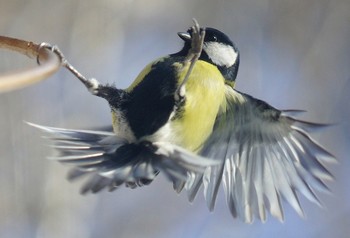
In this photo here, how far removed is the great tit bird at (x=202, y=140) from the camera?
3.60 ft

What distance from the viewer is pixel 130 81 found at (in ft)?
6.63

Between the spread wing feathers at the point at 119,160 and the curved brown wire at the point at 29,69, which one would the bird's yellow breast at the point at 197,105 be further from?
the curved brown wire at the point at 29,69

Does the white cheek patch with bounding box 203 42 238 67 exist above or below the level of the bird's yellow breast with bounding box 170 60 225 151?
above

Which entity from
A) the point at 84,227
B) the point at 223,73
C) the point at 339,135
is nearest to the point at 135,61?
the point at 84,227

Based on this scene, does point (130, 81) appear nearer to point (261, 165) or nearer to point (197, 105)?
point (261, 165)

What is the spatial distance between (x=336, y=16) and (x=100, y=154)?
1404 mm

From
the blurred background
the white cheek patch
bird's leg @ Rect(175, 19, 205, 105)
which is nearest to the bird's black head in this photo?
the white cheek patch

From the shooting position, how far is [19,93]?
198 centimetres

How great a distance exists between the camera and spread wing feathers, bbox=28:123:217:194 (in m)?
1.03

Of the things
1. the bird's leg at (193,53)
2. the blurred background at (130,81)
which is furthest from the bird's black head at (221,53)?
the blurred background at (130,81)

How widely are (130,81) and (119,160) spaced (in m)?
0.90

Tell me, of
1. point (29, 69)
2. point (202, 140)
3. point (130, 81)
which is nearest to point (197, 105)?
point (202, 140)

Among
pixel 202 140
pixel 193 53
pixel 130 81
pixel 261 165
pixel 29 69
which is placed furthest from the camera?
pixel 130 81

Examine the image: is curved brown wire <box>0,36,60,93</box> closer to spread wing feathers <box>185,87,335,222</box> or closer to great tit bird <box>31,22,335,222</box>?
great tit bird <box>31,22,335,222</box>
